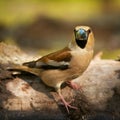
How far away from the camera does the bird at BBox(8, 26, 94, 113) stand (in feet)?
24.5

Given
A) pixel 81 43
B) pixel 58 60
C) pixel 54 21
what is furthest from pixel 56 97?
pixel 54 21

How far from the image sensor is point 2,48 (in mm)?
8141

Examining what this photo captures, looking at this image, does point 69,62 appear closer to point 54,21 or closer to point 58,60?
point 58,60

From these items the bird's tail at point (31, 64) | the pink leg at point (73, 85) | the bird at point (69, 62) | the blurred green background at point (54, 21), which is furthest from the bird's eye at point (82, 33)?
the blurred green background at point (54, 21)

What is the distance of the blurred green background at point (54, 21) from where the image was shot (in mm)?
15180

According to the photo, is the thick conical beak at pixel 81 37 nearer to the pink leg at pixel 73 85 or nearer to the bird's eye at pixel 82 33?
the bird's eye at pixel 82 33

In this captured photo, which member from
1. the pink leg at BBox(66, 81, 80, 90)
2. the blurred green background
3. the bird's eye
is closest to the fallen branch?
the pink leg at BBox(66, 81, 80, 90)

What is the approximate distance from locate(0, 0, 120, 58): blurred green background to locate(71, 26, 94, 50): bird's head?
6082mm

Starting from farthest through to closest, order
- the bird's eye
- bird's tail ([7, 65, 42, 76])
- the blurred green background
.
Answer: the blurred green background, bird's tail ([7, 65, 42, 76]), the bird's eye

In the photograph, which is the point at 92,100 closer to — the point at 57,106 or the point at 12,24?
the point at 57,106

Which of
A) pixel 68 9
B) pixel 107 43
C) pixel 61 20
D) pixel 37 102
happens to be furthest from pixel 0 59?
pixel 68 9

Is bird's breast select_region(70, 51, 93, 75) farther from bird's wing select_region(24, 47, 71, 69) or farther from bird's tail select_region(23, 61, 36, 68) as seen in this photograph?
Result: bird's tail select_region(23, 61, 36, 68)

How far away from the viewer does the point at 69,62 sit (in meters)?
7.51

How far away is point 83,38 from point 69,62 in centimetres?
32
